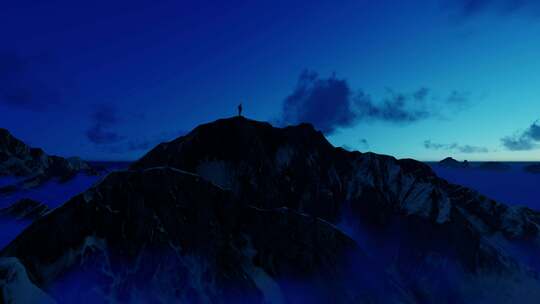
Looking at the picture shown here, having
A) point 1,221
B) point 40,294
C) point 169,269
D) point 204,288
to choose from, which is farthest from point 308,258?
point 1,221

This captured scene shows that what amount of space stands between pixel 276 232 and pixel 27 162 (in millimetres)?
98475

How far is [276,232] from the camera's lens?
21.4 m

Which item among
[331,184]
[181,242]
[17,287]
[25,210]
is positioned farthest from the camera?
[25,210]

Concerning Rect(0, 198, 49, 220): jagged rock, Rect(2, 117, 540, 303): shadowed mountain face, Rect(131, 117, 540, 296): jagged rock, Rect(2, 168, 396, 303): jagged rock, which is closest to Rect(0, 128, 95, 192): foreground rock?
Rect(0, 198, 49, 220): jagged rock

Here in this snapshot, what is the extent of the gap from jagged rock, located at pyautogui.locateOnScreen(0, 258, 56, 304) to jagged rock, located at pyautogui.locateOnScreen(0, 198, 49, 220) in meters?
36.2

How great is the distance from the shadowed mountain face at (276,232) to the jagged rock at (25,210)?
1029 inches

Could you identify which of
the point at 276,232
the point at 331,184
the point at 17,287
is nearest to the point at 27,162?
the point at 331,184

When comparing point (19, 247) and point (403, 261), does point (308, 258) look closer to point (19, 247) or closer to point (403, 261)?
point (403, 261)

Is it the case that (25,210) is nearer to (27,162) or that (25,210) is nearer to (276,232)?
(276,232)

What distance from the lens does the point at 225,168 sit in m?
28.9

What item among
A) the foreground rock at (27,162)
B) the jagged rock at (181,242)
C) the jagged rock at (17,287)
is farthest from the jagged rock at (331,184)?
the foreground rock at (27,162)

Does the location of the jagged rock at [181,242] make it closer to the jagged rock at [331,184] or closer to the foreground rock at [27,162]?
the jagged rock at [331,184]

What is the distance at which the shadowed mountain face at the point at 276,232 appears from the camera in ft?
58.0

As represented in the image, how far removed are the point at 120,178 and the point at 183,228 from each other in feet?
13.2
